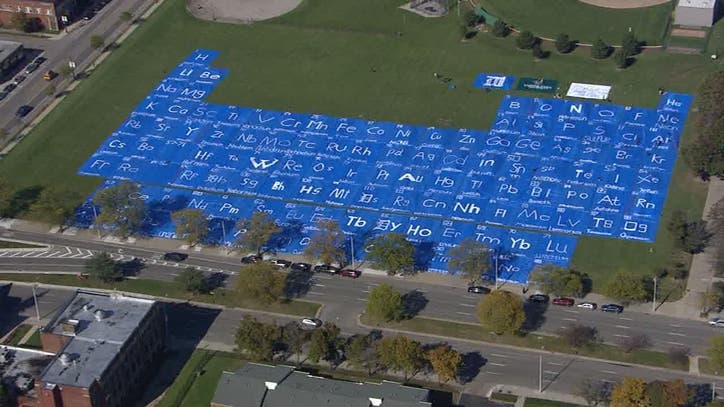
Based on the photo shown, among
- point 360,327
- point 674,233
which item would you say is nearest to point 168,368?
point 360,327

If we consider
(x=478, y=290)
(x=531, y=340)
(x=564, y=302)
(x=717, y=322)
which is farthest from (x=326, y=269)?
(x=717, y=322)

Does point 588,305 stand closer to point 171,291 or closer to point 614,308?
point 614,308

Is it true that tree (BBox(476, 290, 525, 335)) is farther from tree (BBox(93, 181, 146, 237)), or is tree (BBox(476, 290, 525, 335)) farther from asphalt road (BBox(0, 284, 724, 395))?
tree (BBox(93, 181, 146, 237))

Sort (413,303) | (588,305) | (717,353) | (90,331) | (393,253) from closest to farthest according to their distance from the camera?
1. (717,353)
2. (90,331)
3. (588,305)
4. (413,303)
5. (393,253)

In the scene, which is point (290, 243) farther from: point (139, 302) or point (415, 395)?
point (415, 395)

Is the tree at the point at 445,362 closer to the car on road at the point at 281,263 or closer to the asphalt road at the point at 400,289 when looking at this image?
the asphalt road at the point at 400,289
